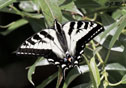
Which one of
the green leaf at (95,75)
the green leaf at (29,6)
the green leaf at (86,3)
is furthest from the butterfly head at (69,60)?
the green leaf at (29,6)

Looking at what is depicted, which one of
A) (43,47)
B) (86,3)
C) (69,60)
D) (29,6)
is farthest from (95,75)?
(29,6)

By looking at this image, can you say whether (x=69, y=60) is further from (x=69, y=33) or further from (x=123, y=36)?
(x=123, y=36)

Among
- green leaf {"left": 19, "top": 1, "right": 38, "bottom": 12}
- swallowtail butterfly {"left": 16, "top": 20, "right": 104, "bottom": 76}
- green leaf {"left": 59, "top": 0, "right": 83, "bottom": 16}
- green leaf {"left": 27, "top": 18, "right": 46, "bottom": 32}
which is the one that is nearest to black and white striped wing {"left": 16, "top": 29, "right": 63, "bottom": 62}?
swallowtail butterfly {"left": 16, "top": 20, "right": 104, "bottom": 76}

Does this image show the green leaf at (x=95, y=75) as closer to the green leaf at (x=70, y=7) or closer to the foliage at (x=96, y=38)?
the foliage at (x=96, y=38)

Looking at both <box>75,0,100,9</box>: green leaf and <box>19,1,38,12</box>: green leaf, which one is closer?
<box>75,0,100,9</box>: green leaf

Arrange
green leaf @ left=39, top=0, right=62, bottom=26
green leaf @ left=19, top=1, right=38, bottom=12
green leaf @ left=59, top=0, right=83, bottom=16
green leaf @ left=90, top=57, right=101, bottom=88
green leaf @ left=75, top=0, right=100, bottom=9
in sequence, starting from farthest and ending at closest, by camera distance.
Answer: green leaf @ left=19, top=1, right=38, bottom=12, green leaf @ left=75, top=0, right=100, bottom=9, green leaf @ left=59, top=0, right=83, bottom=16, green leaf @ left=39, top=0, right=62, bottom=26, green leaf @ left=90, top=57, right=101, bottom=88

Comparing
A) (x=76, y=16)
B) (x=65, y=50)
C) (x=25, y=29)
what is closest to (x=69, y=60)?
(x=65, y=50)

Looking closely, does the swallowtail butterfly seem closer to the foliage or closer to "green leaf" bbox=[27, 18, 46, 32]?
the foliage

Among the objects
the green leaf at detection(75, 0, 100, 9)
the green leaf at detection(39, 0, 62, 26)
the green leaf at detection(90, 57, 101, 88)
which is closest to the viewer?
the green leaf at detection(90, 57, 101, 88)
